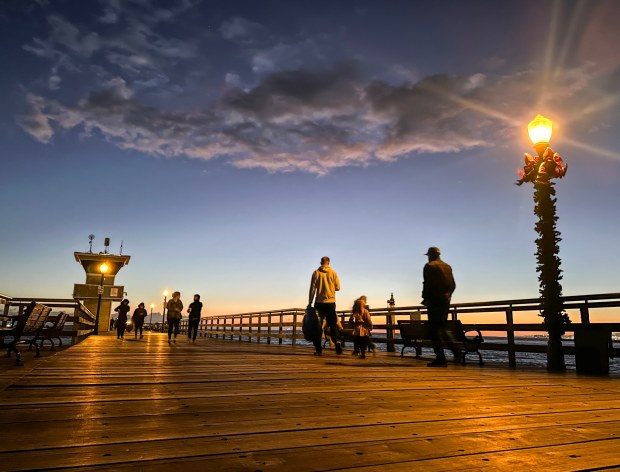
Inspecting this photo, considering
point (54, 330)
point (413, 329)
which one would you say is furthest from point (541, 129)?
point (54, 330)

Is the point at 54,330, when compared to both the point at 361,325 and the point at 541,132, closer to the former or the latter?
the point at 361,325

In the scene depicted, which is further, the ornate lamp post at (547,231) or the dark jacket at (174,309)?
the dark jacket at (174,309)

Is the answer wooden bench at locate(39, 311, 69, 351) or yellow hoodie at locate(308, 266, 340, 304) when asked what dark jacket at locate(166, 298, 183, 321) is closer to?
wooden bench at locate(39, 311, 69, 351)

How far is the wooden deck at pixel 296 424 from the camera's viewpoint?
1.86 m

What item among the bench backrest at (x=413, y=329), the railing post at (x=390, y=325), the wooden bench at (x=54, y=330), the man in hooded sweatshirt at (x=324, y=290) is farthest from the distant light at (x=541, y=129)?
the wooden bench at (x=54, y=330)

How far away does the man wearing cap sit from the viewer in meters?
6.61

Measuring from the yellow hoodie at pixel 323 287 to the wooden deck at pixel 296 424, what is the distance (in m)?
3.56

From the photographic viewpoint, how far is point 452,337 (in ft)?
23.7

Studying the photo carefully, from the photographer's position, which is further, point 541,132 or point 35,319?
point 541,132

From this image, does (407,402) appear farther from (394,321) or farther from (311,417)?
(394,321)

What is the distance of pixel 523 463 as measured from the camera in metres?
1.91

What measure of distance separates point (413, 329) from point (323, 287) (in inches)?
81.2

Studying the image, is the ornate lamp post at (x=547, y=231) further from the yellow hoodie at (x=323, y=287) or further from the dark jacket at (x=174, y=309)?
the dark jacket at (x=174, y=309)

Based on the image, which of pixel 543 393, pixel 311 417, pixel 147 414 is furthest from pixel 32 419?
pixel 543 393
